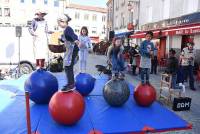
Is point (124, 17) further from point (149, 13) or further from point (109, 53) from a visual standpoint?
point (109, 53)

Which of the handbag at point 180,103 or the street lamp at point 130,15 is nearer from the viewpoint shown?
the handbag at point 180,103

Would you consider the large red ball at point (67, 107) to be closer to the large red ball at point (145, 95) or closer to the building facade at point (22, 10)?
Answer: the large red ball at point (145, 95)

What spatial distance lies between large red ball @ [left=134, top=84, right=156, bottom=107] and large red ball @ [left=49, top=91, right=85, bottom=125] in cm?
202

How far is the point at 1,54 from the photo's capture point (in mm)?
17125

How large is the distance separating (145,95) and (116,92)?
799 mm

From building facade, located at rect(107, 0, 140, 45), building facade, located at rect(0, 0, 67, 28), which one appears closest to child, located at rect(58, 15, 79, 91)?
building facade, located at rect(107, 0, 140, 45)

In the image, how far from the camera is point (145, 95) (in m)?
7.05

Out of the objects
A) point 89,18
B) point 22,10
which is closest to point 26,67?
point 22,10

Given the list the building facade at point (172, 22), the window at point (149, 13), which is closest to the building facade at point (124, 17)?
the building facade at point (172, 22)

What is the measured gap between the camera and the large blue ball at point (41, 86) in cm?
676

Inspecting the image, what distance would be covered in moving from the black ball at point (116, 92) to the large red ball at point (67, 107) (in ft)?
4.40

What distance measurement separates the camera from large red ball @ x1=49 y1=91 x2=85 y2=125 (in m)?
5.39

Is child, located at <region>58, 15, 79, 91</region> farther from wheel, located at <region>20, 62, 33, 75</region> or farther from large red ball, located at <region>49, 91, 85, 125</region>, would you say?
wheel, located at <region>20, 62, 33, 75</region>

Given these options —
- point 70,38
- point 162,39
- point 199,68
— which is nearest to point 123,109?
point 70,38
